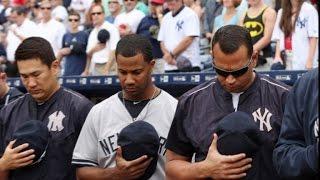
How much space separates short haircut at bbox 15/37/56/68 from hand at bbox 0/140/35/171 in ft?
1.94

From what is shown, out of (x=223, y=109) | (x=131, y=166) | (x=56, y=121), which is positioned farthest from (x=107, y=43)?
(x=223, y=109)

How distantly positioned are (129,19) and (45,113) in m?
6.33

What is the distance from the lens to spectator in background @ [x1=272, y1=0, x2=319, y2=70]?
25.1ft

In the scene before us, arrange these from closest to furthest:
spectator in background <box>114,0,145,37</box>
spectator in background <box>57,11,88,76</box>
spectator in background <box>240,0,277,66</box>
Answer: spectator in background <box>240,0,277,66</box>
spectator in background <box>114,0,145,37</box>
spectator in background <box>57,11,88,76</box>

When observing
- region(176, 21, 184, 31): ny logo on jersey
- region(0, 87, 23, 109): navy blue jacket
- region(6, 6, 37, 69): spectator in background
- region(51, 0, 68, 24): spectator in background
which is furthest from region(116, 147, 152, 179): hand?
region(51, 0, 68, 24): spectator in background

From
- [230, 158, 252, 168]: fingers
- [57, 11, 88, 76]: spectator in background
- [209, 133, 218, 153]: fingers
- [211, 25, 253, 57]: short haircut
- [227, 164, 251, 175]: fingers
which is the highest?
[211, 25, 253, 57]: short haircut

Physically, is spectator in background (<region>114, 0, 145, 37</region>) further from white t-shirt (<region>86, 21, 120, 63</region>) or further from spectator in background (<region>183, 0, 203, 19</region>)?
spectator in background (<region>183, 0, 203, 19</region>)

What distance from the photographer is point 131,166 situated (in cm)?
381

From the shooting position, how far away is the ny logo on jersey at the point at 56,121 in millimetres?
4297

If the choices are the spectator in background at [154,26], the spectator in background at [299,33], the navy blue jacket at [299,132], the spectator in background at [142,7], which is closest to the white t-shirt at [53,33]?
the spectator in background at [142,7]

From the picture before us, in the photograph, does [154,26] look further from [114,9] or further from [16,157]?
[16,157]

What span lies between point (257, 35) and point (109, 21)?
3.49 m

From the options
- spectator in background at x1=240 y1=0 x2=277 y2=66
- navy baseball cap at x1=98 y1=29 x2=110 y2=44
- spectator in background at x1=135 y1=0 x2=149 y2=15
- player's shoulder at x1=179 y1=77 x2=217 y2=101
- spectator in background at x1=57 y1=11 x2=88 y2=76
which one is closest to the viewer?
player's shoulder at x1=179 y1=77 x2=217 y2=101

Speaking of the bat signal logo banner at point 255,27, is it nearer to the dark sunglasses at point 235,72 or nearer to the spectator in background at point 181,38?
the spectator in background at point 181,38
